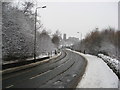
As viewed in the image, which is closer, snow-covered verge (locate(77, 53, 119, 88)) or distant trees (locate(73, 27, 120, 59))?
snow-covered verge (locate(77, 53, 119, 88))

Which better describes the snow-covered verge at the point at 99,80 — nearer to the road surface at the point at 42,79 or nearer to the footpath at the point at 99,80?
the footpath at the point at 99,80

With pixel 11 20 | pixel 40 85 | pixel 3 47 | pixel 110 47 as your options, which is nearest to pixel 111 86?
pixel 40 85

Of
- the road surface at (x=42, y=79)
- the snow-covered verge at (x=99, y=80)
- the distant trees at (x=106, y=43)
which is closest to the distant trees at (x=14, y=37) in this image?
the road surface at (x=42, y=79)

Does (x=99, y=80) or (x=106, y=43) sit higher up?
(x=106, y=43)

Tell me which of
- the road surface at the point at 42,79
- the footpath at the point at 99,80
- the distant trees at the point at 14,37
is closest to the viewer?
the footpath at the point at 99,80

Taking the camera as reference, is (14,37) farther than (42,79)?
Yes

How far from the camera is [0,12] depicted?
98.8ft

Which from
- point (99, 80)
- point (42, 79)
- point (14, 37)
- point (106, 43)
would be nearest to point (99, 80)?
point (99, 80)

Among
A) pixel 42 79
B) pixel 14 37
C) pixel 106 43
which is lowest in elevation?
pixel 42 79

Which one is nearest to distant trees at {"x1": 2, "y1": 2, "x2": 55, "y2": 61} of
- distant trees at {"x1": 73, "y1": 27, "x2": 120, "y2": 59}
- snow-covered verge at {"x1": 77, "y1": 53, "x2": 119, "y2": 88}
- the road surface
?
the road surface

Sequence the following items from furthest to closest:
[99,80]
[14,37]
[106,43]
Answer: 1. [106,43]
2. [14,37]
3. [99,80]

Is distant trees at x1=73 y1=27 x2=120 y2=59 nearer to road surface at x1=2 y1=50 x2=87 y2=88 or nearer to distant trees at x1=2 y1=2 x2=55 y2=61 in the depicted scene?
distant trees at x1=2 y1=2 x2=55 y2=61

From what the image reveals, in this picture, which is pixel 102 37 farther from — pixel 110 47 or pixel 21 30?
pixel 21 30

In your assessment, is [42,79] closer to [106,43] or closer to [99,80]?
[99,80]
